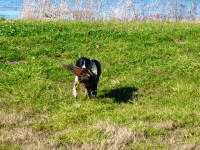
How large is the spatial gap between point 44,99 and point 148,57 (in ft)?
14.2

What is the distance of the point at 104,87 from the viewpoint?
832 centimetres

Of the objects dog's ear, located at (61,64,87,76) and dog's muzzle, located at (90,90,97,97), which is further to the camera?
dog's muzzle, located at (90,90,97,97)

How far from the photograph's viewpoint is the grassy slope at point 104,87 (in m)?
5.52

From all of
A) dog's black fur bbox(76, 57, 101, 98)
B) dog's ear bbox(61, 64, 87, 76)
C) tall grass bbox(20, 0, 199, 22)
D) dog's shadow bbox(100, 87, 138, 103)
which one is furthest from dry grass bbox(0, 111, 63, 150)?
tall grass bbox(20, 0, 199, 22)

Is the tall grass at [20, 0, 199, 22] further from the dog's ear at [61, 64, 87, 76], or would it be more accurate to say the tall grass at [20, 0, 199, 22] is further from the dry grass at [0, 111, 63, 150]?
the dry grass at [0, 111, 63, 150]

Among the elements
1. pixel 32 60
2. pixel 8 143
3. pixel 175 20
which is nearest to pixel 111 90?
pixel 32 60

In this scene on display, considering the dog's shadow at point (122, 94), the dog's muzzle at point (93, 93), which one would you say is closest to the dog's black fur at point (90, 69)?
the dog's muzzle at point (93, 93)

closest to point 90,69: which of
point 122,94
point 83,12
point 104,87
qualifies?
point 122,94

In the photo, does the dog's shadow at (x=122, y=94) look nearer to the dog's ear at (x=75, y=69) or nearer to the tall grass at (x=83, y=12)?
the dog's ear at (x=75, y=69)

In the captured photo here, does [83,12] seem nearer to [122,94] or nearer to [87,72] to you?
[122,94]

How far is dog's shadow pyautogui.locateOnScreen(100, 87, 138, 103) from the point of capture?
768 cm

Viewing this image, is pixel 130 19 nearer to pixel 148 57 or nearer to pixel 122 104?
pixel 148 57

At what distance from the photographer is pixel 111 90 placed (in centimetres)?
816

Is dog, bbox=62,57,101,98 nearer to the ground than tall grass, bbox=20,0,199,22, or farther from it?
nearer to the ground
